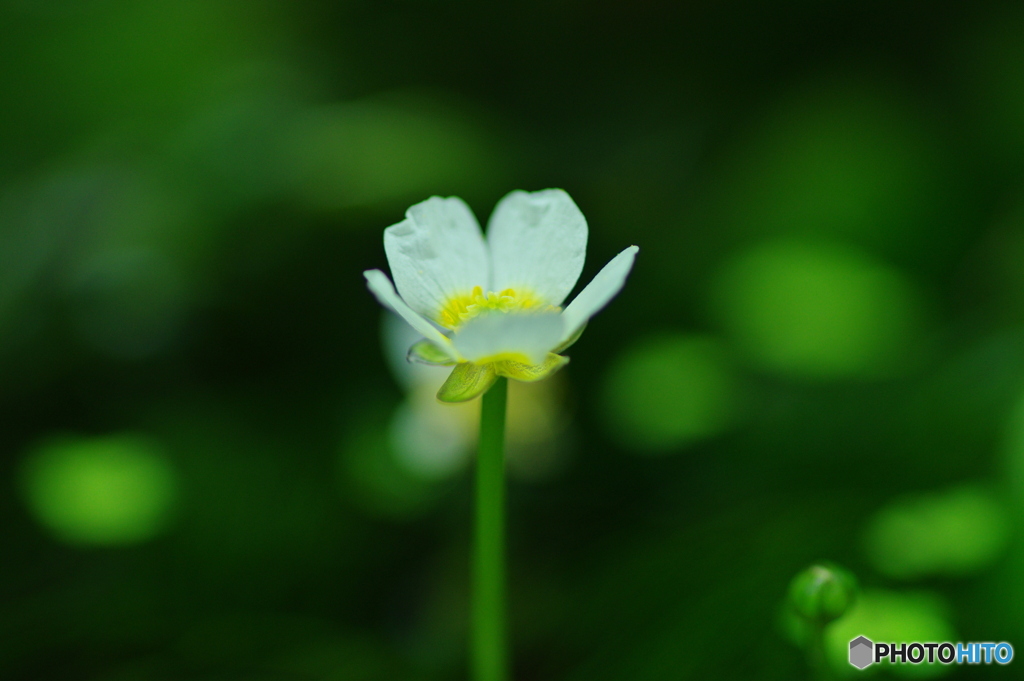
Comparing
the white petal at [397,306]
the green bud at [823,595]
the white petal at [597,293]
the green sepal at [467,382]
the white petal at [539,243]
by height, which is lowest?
the green bud at [823,595]

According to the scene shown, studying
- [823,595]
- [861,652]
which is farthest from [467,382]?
[861,652]

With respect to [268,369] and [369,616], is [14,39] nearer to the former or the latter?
[268,369]

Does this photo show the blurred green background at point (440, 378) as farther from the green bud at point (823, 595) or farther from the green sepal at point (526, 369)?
the green sepal at point (526, 369)

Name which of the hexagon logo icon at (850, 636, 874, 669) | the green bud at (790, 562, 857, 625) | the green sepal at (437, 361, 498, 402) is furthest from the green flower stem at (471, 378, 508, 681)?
the hexagon logo icon at (850, 636, 874, 669)

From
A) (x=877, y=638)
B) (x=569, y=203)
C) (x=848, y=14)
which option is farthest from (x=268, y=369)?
(x=848, y=14)

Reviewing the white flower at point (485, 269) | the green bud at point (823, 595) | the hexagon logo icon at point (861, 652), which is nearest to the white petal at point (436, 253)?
the white flower at point (485, 269)

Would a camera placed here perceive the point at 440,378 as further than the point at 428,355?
Yes

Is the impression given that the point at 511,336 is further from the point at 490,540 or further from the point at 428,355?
the point at 490,540
